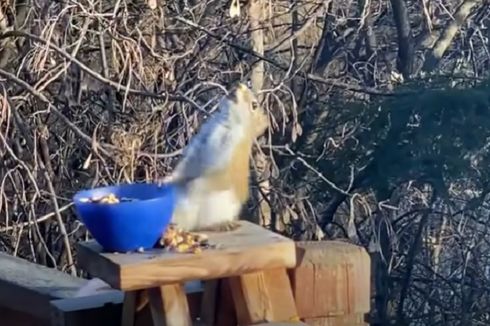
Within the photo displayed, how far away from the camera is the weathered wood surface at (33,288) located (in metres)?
1.78

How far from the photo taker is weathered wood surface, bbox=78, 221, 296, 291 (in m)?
1.39

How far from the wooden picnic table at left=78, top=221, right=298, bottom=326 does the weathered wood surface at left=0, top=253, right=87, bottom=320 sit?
0.29m

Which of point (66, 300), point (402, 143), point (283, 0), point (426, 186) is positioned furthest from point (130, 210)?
point (283, 0)

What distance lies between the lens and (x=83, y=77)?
384 cm

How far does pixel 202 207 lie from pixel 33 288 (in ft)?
1.29

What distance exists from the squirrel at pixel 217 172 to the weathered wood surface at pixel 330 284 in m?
0.14

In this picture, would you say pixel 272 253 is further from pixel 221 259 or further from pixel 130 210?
pixel 130 210

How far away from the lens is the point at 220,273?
142 cm

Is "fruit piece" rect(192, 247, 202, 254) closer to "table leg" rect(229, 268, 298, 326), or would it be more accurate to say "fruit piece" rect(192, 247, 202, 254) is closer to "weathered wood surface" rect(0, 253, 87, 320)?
"table leg" rect(229, 268, 298, 326)

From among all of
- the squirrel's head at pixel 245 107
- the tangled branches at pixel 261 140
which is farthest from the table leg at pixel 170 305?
the tangled branches at pixel 261 140

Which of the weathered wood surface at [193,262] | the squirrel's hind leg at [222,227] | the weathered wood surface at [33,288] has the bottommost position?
the weathered wood surface at [33,288]

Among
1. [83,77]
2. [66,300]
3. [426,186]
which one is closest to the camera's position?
[66,300]

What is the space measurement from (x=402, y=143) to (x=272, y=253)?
73.2 inches

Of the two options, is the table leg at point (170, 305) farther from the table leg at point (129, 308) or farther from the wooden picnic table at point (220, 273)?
the table leg at point (129, 308)
